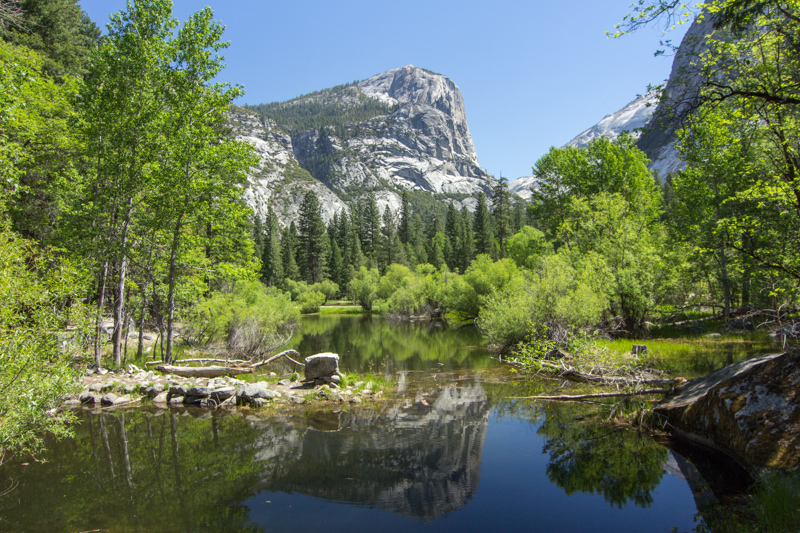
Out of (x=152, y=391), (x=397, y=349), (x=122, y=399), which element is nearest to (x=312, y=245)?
(x=397, y=349)

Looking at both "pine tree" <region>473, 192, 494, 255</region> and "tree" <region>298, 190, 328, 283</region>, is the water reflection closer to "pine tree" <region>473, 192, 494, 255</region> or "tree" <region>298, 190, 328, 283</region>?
"pine tree" <region>473, 192, 494, 255</region>

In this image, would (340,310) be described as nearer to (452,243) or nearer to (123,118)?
(452,243)

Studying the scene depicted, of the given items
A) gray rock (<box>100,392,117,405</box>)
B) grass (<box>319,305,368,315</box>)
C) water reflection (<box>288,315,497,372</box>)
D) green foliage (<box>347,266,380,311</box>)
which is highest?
green foliage (<box>347,266,380,311</box>)

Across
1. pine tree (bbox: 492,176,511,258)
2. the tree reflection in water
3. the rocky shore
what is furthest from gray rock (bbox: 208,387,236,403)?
pine tree (bbox: 492,176,511,258)

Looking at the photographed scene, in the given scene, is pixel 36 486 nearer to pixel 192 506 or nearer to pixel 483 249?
pixel 192 506

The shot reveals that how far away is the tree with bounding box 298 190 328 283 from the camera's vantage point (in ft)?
241

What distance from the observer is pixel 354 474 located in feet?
24.5

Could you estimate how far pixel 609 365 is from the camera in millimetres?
12156

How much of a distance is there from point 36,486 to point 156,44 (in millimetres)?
13790

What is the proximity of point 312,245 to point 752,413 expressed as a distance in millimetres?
71102

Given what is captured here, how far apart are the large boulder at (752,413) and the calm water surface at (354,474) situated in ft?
2.63

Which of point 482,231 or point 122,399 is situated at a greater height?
point 482,231

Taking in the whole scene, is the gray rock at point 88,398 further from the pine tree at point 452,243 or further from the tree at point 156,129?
the pine tree at point 452,243

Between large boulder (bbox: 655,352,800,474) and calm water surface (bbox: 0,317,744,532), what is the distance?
2.63ft
